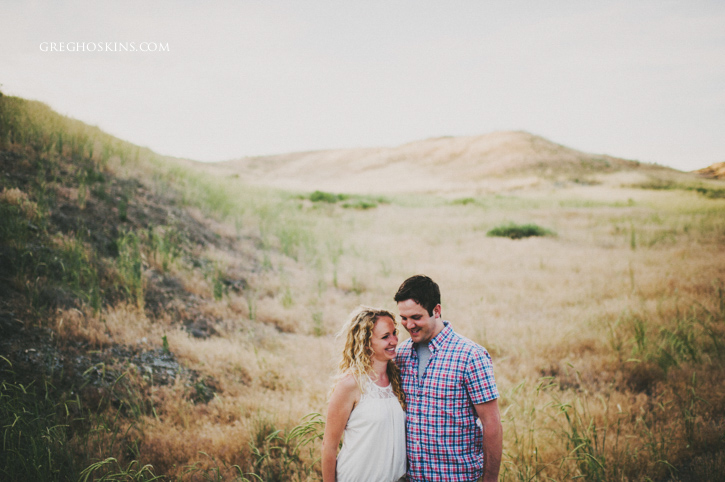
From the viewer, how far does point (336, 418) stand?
204 cm

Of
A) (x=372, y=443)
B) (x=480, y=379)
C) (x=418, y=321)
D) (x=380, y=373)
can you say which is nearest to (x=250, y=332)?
(x=380, y=373)

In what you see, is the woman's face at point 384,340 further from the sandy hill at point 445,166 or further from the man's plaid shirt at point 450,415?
the sandy hill at point 445,166

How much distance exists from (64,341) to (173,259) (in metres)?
2.75

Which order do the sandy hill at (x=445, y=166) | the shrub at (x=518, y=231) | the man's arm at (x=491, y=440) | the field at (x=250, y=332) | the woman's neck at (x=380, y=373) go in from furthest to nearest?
the sandy hill at (x=445, y=166)
the shrub at (x=518, y=231)
the field at (x=250, y=332)
the woman's neck at (x=380, y=373)
the man's arm at (x=491, y=440)

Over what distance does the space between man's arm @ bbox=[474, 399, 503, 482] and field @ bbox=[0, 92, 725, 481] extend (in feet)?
3.13

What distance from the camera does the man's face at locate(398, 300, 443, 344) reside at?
2.14 m

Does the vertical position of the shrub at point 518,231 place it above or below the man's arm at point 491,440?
above

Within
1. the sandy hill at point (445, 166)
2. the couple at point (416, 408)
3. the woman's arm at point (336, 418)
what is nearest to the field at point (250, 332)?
the woman's arm at point (336, 418)

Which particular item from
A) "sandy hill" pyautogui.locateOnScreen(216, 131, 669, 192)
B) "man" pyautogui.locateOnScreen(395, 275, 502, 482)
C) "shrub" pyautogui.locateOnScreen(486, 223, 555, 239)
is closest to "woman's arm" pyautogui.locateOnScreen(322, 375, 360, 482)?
"man" pyautogui.locateOnScreen(395, 275, 502, 482)

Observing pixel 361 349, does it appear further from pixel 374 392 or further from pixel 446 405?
pixel 446 405

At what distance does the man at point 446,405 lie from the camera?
199 cm

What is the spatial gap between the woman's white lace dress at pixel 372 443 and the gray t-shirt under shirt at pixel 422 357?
0.28m

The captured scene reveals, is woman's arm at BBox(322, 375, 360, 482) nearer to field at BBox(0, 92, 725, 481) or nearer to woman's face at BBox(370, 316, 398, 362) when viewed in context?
woman's face at BBox(370, 316, 398, 362)

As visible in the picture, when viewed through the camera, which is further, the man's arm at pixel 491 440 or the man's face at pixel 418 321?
the man's face at pixel 418 321
